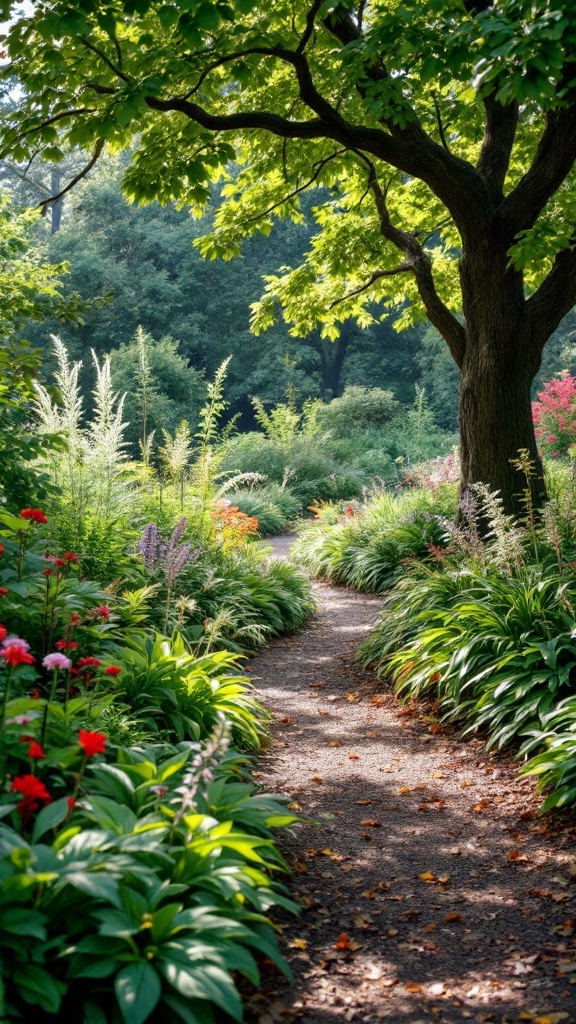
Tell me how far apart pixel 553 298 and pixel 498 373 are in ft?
2.43

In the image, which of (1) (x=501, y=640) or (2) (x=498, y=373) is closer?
(1) (x=501, y=640)

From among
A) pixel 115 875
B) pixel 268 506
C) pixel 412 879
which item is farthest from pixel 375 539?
pixel 115 875

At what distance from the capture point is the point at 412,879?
333 centimetres

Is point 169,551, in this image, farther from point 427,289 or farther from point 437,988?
point 427,289

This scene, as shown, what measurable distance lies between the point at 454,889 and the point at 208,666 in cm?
189

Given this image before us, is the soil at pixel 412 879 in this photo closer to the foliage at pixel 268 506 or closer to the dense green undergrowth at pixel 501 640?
the dense green undergrowth at pixel 501 640

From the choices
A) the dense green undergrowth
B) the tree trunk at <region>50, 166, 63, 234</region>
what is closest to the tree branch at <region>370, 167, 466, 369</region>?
the dense green undergrowth

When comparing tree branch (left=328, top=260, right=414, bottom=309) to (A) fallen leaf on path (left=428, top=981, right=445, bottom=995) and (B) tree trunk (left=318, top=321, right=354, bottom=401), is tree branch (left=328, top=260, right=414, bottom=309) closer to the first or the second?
(A) fallen leaf on path (left=428, top=981, right=445, bottom=995)

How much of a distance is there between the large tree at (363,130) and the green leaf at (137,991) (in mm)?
4017

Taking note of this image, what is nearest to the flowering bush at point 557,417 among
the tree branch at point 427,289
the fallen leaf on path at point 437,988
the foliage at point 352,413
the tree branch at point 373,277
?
the tree branch at point 373,277

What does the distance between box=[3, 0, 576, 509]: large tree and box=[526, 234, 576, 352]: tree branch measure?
0.04 feet

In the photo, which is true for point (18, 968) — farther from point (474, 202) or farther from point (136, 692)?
point (474, 202)

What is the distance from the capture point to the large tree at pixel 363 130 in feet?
15.5

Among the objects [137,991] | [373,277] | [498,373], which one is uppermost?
[373,277]
